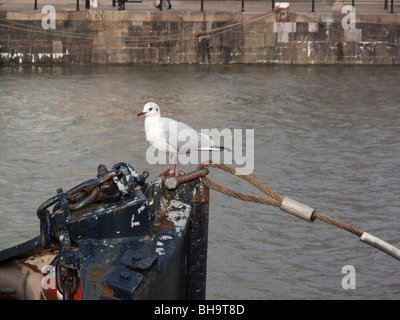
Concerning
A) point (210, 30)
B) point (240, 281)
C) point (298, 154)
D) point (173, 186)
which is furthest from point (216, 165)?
point (210, 30)

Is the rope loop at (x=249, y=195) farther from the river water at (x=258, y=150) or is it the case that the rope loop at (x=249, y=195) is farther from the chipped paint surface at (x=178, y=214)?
the river water at (x=258, y=150)

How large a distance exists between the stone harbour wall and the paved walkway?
0.96 m

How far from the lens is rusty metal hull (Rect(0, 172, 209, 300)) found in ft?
10.6

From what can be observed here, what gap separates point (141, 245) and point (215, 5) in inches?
713

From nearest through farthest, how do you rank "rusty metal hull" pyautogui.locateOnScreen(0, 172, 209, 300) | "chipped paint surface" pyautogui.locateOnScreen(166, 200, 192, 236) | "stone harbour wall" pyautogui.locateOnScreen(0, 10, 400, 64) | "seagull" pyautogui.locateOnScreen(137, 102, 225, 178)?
"rusty metal hull" pyautogui.locateOnScreen(0, 172, 209, 300) < "chipped paint surface" pyautogui.locateOnScreen(166, 200, 192, 236) < "seagull" pyautogui.locateOnScreen(137, 102, 225, 178) < "stone harbour wall" pyautogui.locateOnScreen(0, 10, 400, 64)

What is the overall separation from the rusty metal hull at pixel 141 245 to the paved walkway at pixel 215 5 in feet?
47.8

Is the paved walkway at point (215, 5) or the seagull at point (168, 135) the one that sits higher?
the paved walkway at point (215, 5)

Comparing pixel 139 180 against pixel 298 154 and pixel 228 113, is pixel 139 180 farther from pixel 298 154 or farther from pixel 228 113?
pixel 228 113

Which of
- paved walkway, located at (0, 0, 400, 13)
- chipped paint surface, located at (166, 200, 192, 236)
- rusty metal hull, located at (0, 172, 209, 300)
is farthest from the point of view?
paved walkway, located at (0, 0, 400, 13)

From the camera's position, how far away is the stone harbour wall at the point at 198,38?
17312mm

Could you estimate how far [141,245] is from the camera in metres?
3.63

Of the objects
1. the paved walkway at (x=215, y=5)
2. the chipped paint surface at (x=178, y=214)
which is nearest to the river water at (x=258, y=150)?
the paved walkway at (x=215, y=5)

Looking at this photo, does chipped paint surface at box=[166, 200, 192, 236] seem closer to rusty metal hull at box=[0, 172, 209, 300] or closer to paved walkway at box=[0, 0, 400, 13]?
rusty metal hull at box=[0, 172, 209, 300]

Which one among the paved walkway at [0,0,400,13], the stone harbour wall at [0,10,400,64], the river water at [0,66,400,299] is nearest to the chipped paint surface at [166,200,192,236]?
the river water at [0,66,400,299]
